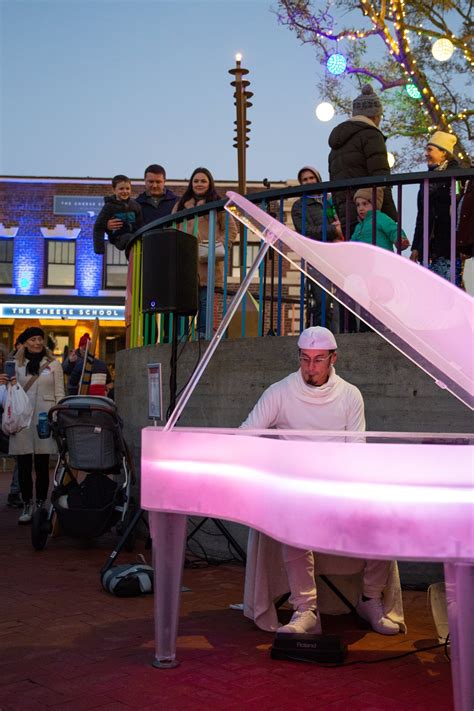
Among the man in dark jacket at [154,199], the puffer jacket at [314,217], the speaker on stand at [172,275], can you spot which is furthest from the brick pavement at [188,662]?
the man in dark jacket at [154,199]

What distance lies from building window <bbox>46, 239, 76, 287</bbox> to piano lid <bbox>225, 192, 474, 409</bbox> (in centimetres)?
2642

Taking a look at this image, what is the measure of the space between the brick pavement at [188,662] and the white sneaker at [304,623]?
163mm

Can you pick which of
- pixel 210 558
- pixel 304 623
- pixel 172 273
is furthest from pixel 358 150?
pixel 304 623

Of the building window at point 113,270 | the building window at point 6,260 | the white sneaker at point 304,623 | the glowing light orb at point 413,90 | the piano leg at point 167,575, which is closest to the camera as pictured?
the piano leg at point 167,575

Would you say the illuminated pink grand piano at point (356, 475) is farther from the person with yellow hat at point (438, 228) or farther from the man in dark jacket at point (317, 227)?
the person with yellow hat at point (438, 228)

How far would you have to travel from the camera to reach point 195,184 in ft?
27.7

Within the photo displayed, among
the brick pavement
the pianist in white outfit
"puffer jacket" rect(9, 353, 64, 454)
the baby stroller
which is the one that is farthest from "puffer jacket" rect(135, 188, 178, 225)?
the pianist in white outfit

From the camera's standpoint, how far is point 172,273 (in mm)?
6680

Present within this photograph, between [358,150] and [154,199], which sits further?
[154,199]

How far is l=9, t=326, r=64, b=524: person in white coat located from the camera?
8.84m

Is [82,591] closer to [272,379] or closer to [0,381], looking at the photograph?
[272,379]

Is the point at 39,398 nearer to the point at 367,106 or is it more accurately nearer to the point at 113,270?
the point at 367,106

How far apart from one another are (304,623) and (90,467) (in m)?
3.17

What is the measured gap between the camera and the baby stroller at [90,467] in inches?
291
